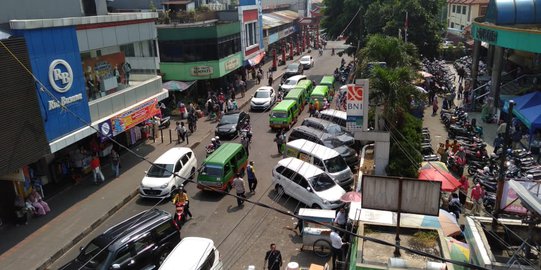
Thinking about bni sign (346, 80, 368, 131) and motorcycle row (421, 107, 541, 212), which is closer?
motorcycle row (421, 107, 541, 212)

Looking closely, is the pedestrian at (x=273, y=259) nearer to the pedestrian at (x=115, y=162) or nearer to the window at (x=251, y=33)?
the pedestrian at (x=115, y=162)

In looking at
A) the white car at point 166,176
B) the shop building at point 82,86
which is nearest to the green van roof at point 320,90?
the shop building at point 82,86

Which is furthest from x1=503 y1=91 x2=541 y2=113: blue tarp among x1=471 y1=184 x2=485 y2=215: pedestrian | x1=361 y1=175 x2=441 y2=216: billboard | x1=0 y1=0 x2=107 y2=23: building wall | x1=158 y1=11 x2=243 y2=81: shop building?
x1=0 y1=0 x2=107 y2=23: building wall

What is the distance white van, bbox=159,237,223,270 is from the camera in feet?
38.3

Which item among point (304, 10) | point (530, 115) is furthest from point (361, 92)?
point (304, 10)

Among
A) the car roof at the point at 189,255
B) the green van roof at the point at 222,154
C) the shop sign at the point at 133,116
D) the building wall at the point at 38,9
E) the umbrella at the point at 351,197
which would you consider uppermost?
the building wall at the point at 38,9

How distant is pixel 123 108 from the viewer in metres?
22.6

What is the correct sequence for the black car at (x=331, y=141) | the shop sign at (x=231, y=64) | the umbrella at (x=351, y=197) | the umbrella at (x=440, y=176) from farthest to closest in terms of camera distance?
the shop sign at (x=231, y=64)
the black car at (x=331, y=141)
the umbrella at (x=440, y=176)
the umbrella at (x=351, y=197)

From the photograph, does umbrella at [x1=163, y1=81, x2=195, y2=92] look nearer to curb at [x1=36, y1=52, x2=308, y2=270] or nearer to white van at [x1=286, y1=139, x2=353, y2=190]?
curb at [x1=36, y1=52, x2=308, y2=270]

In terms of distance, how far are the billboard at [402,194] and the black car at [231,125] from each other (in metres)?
17.9

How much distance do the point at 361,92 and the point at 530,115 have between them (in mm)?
10718

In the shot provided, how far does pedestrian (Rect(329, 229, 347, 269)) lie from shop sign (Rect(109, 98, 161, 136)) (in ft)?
40.9

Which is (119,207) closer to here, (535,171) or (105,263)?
(105,263)

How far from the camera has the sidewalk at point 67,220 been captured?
50.2 feet
